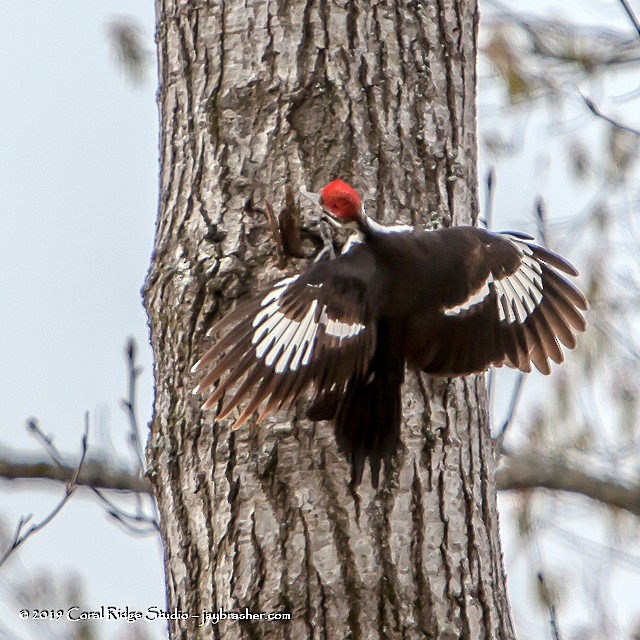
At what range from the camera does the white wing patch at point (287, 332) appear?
2240 mm

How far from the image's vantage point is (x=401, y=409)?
242cm

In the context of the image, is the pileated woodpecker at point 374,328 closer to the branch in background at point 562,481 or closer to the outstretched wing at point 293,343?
the outstretched wing at point 293,343

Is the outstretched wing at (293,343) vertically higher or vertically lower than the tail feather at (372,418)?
higher

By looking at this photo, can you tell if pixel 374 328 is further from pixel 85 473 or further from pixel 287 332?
pixel 85 473

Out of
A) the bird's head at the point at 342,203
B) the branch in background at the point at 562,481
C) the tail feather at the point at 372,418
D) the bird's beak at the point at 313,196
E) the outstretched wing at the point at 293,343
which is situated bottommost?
the branch in background at the point at 562,481

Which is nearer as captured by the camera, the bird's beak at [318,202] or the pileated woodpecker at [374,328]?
the pileated woodpecker at [374,328]

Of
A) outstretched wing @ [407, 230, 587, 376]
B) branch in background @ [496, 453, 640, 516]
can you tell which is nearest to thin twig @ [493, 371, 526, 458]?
outstretched wing @ [407, 230, 587, 376]

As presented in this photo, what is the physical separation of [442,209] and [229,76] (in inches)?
26.8

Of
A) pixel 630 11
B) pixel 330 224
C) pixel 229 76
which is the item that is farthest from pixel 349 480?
pixel 630 11

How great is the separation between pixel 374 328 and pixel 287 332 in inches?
9.0

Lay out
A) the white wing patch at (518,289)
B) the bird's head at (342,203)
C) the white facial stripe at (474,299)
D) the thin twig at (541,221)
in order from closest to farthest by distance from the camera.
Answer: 1. the bird's head at (342,203)
2. the white facial stripe at (474,299)
3. the white wing patch at (518,289)
4. the thin twig at (541,221)

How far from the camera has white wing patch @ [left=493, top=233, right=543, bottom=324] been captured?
277cm

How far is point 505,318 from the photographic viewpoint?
2764mm

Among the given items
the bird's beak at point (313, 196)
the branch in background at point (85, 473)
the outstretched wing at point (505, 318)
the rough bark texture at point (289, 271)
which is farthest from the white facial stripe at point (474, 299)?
the branch in background at point (85, 473)
